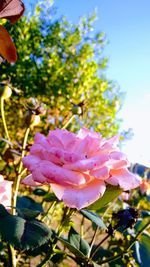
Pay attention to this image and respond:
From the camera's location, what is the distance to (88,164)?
1.75ft

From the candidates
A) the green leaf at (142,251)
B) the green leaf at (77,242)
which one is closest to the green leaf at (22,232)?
the green leaf at (77,242)

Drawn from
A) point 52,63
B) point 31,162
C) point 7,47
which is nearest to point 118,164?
point 31,162

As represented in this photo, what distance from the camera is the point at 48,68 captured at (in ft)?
18.0

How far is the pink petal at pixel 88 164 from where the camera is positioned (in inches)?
21.0

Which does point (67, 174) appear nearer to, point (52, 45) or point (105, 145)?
point (105, 145)

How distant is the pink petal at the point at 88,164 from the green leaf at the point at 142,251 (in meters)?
0.55

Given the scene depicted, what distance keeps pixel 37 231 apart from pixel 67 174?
94 millimetres

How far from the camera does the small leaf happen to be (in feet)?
1.55

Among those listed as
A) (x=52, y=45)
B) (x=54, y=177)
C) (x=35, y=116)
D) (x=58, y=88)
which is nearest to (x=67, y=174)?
(x=54, y=177)

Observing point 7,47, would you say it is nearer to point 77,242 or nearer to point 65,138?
point 65,138

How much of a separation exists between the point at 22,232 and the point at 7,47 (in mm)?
246

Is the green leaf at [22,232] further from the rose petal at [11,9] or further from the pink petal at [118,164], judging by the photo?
the rose petal at [11,9]

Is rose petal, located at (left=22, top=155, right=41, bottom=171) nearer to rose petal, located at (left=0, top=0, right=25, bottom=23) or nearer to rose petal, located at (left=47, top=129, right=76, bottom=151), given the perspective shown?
rose petal, located at (left=47, top=129, right=76, bottom=151)

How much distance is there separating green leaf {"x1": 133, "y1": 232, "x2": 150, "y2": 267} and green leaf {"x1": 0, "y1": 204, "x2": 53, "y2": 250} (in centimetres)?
51
